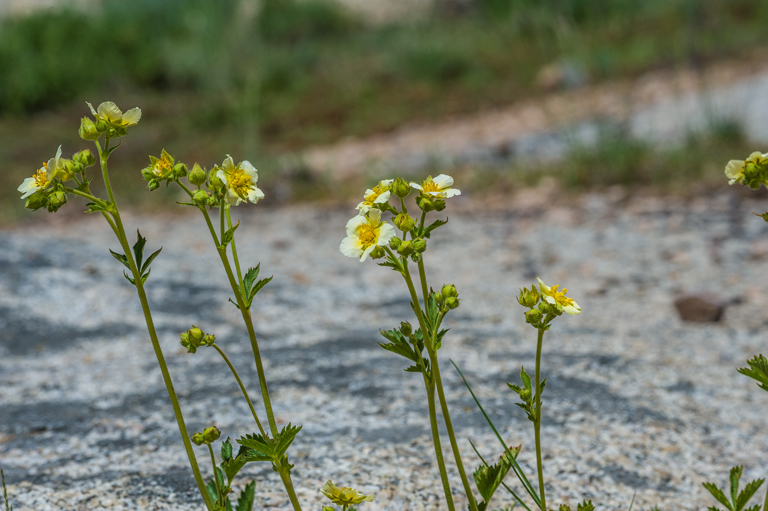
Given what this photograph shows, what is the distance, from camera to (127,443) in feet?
5.67

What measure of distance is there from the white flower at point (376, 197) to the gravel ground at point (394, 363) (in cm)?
72

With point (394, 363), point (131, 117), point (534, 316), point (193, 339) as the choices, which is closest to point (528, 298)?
point (534, 316)

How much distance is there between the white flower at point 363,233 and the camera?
3.26ft

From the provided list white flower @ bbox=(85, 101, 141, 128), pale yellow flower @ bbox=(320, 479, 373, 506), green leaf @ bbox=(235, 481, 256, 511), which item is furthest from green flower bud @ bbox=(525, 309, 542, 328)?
white flower @ bbox=(85, 101, 141, 128)

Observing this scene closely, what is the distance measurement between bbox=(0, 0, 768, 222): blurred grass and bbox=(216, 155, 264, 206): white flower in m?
4.52

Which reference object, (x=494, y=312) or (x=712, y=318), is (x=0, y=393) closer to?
(x=494, y=312)

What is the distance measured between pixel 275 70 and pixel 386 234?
900cm

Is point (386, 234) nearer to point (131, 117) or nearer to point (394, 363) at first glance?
point (131, 117)

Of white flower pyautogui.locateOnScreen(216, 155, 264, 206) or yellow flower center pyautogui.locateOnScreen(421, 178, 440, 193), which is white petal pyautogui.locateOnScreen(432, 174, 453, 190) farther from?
white flower pyautogui.locateOnScreen(216, 155, 264, 206)

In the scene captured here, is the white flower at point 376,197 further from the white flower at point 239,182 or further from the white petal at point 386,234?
the white flower at point 239,182

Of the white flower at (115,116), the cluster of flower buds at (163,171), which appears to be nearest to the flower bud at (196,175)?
the cluster of flower buds at (163,171)

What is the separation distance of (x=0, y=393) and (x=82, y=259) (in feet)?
4.96

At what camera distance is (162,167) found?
40.4 inches

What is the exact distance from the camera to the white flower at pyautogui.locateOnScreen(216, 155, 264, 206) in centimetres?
103
